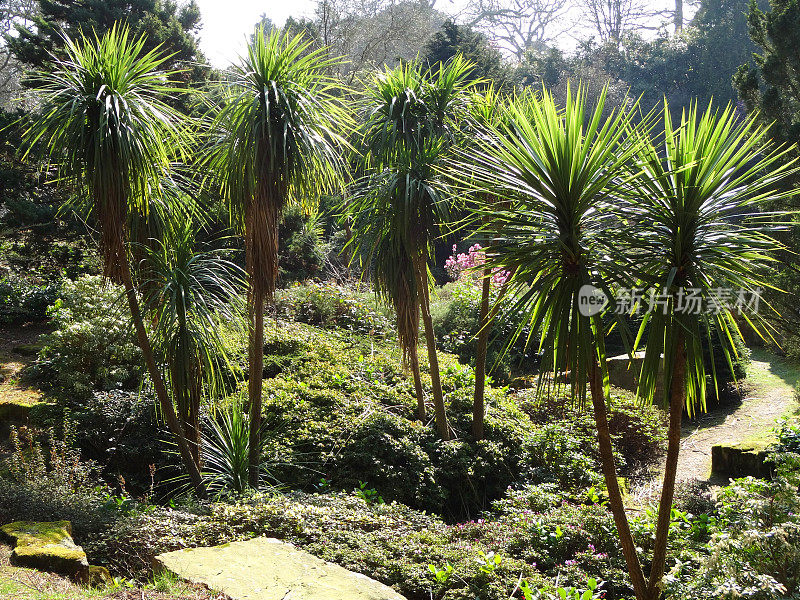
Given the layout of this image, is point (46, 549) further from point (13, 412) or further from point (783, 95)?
point (783, 95)

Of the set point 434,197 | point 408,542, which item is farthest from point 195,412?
point 434,197

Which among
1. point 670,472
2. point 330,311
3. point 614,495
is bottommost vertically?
point 614,495

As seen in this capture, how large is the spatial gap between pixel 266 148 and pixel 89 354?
368 centimetres

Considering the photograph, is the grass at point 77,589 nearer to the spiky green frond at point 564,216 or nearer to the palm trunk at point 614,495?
the palm trunk at point 614,495

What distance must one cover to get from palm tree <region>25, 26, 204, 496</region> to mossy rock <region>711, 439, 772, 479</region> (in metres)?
5.85

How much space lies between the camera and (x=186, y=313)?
5234 mm

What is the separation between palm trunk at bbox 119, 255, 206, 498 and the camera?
4945mm

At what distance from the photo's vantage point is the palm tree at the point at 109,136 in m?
4.66

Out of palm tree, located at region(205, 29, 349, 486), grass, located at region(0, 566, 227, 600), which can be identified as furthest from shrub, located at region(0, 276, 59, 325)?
grass, located at region(0, 566, 227, 600)

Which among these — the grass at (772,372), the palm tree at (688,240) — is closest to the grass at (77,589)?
the palm tree at (688,240)

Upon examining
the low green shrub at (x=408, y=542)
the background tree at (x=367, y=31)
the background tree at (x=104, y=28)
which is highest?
the background tree at (x=367, y=31)

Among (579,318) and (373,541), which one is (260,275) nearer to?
(373,541)

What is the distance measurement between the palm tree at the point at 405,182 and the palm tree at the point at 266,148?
956 millimetres

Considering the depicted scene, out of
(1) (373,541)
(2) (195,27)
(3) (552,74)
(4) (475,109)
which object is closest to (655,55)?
(3) (552,74)
